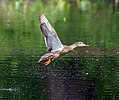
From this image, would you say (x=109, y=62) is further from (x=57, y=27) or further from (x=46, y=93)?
(x=57, y=27)

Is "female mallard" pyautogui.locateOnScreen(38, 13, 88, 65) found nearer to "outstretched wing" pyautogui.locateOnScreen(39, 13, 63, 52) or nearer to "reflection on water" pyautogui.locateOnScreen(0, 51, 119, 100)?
"outstretched wing" pyautogui.locateOnScreen(39, 13, 63, 52)

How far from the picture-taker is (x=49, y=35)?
61.6ft

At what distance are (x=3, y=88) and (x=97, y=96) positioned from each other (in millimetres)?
2737

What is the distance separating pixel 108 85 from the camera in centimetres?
2003

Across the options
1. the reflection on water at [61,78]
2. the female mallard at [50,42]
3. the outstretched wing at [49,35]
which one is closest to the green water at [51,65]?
the reflection on water at [61,78]

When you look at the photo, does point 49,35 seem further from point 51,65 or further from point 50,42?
point 51,65

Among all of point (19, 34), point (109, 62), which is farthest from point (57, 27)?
point (109, 62)

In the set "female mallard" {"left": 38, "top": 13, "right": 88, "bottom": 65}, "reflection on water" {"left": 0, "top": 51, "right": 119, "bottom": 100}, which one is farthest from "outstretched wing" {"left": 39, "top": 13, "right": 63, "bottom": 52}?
"reflection on water" {"left": 0, "top": 51, "right": 119, "bottom": 100}

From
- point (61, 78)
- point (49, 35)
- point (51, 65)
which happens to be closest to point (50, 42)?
point (49, 35)

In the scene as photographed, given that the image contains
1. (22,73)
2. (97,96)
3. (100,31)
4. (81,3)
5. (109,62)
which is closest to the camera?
(97,96)

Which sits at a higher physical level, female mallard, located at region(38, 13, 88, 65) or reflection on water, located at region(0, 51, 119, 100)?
female mallard, located at region(38, 13, 88, 65)

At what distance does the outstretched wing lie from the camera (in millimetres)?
18672

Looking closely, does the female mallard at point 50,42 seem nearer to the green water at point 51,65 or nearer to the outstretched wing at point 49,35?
the outstretched wing at point 49,35

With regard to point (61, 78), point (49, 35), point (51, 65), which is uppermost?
point (49, 35)
